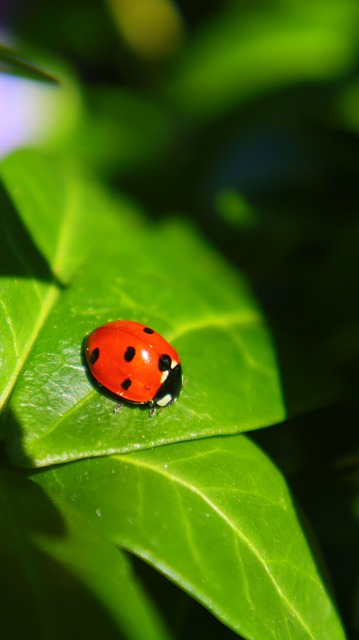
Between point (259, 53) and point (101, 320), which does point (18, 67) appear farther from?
point (259, 53)

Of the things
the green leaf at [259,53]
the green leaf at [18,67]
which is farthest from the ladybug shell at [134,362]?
the green leaf at [259,53]

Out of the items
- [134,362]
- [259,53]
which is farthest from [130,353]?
[259,53]

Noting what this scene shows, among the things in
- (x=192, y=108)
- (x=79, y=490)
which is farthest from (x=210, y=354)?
(x=192, y=108)

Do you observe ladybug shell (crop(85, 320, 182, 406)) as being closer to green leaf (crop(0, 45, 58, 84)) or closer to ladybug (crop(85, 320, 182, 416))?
ladybug (crop(85, 320, 182, 416))

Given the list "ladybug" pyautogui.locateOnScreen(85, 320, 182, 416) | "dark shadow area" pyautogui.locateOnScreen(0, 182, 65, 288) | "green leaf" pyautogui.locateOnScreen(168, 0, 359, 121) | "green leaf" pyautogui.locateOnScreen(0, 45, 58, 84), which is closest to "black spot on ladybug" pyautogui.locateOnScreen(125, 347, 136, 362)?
"ladybug" pyautogui.locateOnScreen(85, 320, 182, 416)

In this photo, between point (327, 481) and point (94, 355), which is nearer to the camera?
point (94, 355)

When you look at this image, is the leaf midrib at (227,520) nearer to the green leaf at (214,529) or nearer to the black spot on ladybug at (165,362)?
the green leaf at (214,529)
